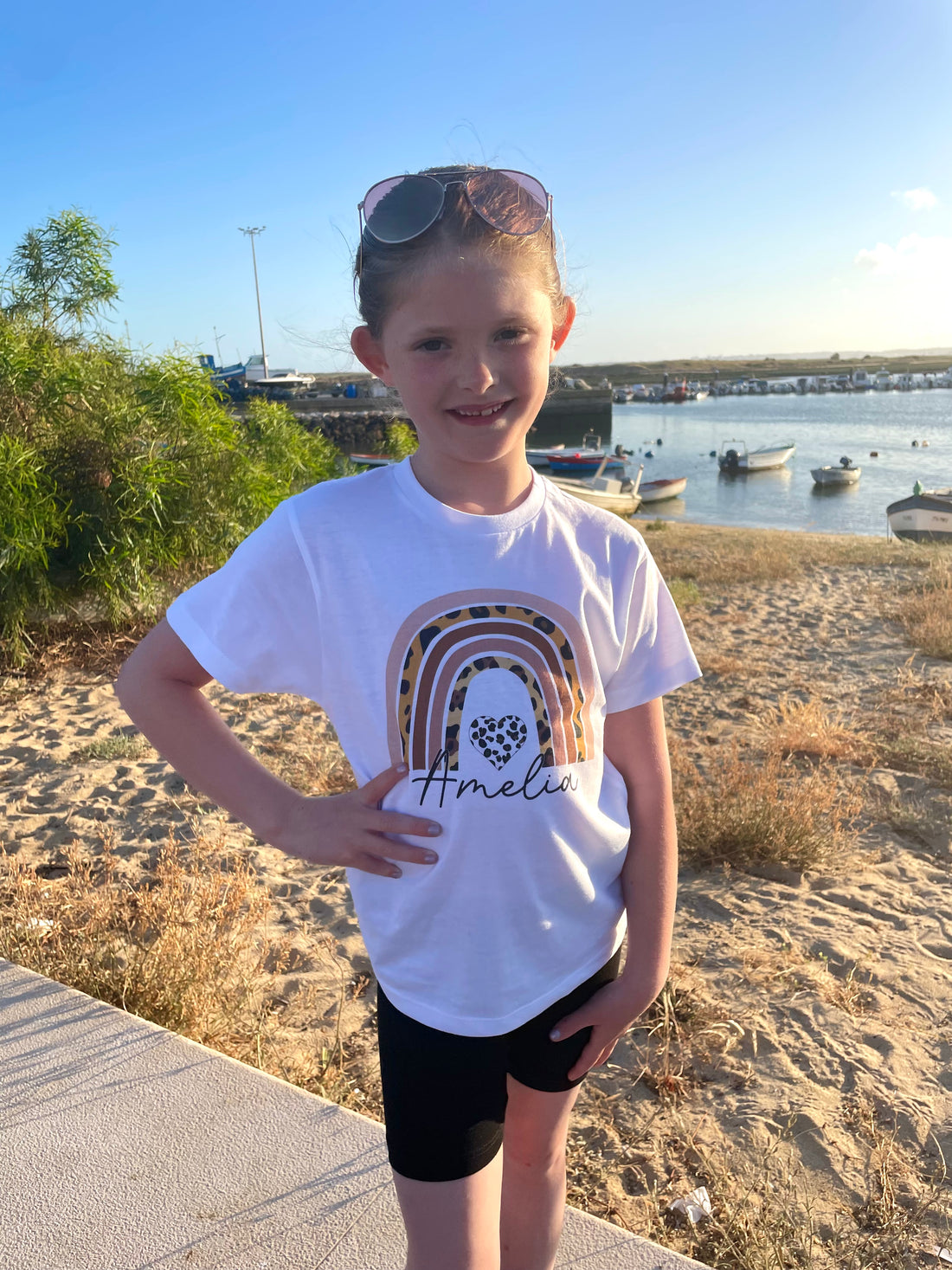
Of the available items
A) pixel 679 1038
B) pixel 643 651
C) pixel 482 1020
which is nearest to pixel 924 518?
pixel 679 1038

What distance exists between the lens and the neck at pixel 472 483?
1.25 m

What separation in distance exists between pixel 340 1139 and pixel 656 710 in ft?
4.34

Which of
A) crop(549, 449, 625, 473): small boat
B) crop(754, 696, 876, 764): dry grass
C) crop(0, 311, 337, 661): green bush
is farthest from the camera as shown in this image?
crop(549, 449, 625, 473): small boat

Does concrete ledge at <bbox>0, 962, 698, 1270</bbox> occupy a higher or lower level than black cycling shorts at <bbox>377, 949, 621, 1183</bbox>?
lower

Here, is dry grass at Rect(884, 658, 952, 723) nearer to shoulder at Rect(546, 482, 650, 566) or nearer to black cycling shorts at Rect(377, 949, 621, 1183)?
shoulder at Rect(546, 482, 650, 566)

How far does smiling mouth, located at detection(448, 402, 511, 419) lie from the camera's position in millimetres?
1206

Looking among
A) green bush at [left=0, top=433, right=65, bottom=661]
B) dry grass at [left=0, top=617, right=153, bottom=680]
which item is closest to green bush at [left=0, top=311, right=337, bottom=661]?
green bush at [left=0, top=433, right=65, bottom=661]

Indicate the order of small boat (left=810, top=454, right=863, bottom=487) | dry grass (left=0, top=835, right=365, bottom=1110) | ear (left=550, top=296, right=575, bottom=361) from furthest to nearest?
small boat (left=810, top=454, right=863, bottom=487)
dry grass (left=0, top=835, right=365, bottom=1110)
ear (left=550, top=296, right=575, bottom=361)

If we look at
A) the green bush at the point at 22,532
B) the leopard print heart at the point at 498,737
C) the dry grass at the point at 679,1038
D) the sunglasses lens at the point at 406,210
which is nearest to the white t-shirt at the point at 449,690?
the leopard print heart at the point at 498,737

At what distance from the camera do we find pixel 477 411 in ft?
3.97

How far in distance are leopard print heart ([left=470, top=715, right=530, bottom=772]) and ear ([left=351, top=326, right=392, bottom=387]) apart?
0.55m

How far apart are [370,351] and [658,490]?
27881mm

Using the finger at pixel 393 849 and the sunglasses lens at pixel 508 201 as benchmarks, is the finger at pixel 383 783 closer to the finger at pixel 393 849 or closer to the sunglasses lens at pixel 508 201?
the finger at pixel 393 849

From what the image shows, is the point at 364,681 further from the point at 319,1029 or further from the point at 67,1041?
the point at 319,1029
